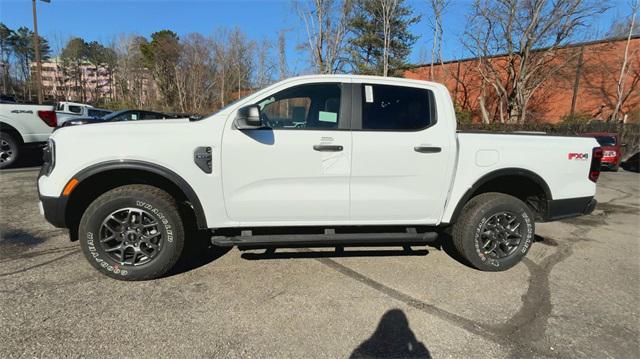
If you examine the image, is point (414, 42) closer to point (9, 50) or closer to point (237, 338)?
point (237, 338)

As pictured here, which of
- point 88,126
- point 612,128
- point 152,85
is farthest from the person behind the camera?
point 152,85

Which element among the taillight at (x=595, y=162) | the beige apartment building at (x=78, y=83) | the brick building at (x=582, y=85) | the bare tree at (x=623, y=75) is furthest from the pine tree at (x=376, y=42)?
the beige apartment building at (x=78, y=83)

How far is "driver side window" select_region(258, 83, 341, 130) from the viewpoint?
3168mm

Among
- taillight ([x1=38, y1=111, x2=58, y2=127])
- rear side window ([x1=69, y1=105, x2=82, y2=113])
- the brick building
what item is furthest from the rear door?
the brick building

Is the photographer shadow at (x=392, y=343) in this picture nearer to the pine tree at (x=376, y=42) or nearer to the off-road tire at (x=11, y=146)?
the off-road tire at (x=11, y=146)

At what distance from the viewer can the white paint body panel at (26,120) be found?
7.41 m

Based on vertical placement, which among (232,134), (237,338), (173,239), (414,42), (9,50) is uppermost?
(9,50)

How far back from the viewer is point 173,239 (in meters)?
3.07

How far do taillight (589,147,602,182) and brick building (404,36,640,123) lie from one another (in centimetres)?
2206

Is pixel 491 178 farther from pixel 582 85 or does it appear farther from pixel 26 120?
pixel 582 85

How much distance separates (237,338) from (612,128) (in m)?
21.3

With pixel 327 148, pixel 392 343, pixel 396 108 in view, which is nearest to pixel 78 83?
pixel 327 148

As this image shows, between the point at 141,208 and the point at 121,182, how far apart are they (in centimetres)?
43

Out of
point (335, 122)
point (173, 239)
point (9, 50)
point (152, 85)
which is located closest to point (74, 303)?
point (173, 239)
